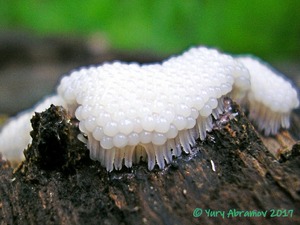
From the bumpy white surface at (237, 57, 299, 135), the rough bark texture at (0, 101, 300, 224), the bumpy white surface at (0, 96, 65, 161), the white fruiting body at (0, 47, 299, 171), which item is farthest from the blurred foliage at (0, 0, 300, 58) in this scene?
the rough bark texture at (0, 101, 300, 224)

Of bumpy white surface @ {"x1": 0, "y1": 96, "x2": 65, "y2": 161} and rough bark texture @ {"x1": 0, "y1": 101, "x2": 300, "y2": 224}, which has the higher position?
bumpy white surface @ {"x1": 0, "y1": 96, "x2": 65, "y2": 161}

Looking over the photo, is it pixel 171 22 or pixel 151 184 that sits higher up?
pixel 171 22

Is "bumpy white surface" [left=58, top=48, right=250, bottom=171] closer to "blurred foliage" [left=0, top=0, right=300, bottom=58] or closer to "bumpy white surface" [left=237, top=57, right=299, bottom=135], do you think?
"bumpy white surface" [left=237, top=57, right=299, bottom=135]

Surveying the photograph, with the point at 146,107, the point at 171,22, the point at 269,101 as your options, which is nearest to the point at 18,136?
the point at 146,107

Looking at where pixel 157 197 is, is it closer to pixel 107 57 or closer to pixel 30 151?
pixel 30 151

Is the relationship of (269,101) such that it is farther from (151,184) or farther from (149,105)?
(151,184)

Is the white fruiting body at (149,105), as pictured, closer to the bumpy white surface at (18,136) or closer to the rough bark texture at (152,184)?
the rough bark texture at (152,184)

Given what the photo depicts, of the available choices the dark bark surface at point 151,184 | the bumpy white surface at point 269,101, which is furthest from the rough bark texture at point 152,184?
the bumpy white surface at point 269,101
